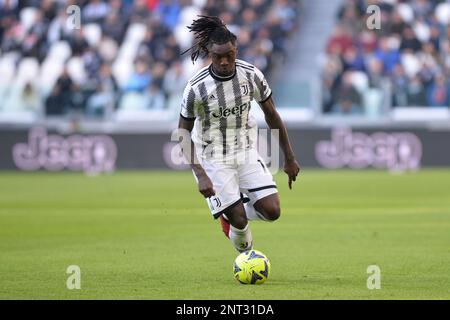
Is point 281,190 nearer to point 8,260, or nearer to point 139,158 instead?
point 139,158

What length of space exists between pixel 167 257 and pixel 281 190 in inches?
416

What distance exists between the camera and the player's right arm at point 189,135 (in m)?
9.11

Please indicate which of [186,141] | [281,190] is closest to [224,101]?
[186,141]

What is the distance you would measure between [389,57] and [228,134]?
18.6 m

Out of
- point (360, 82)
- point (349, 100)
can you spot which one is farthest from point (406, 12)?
point (349, 100)

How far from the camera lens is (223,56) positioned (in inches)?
354

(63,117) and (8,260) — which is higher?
(63,117)

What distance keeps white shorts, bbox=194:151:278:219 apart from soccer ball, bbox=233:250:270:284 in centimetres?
67

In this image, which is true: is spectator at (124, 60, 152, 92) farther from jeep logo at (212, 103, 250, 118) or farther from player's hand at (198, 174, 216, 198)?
player's hand at (198, 174, 216, 198)

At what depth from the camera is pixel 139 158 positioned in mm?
27234
